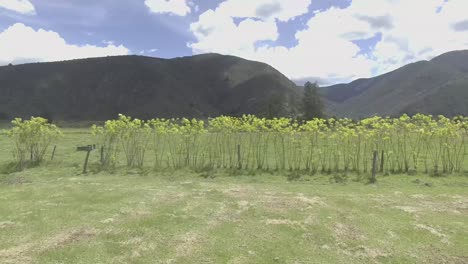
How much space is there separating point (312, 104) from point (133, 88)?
107 meters

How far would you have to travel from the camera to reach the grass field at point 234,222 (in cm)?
884

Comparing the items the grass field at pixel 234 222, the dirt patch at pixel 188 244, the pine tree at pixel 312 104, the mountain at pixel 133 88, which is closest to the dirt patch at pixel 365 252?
the grass field at pixel 234 222

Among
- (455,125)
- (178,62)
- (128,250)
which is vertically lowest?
(128,250)

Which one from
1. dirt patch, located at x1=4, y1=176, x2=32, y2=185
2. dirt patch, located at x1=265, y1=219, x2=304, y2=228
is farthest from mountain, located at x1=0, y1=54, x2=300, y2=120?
dirt patch, located at x1=265, y1=219, x2=304, y2=228

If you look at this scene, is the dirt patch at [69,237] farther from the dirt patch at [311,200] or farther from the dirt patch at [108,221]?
the dirt patch at [311,200]

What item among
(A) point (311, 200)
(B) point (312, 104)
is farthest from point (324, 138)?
(B) point (312, 104)

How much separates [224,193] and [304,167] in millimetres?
6643

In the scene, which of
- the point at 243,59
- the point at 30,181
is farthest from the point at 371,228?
the point at 243,59

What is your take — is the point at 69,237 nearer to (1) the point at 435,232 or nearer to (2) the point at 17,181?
(1) the point at 435,232

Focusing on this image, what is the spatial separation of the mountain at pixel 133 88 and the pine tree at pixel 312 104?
6330 centimetres

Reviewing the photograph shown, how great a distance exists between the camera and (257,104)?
14400cm

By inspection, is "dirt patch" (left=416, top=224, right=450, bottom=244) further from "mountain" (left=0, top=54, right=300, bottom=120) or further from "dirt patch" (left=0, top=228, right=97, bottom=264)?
"mountain" (left=0, top=54, right=300, bottom=120)

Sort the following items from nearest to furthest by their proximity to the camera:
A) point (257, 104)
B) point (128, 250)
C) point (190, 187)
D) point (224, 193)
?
point (128, 250) → point (224, 193) → point (190, 187) → point (257, 104)

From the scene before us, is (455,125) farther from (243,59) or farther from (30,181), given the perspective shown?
(243,59)
